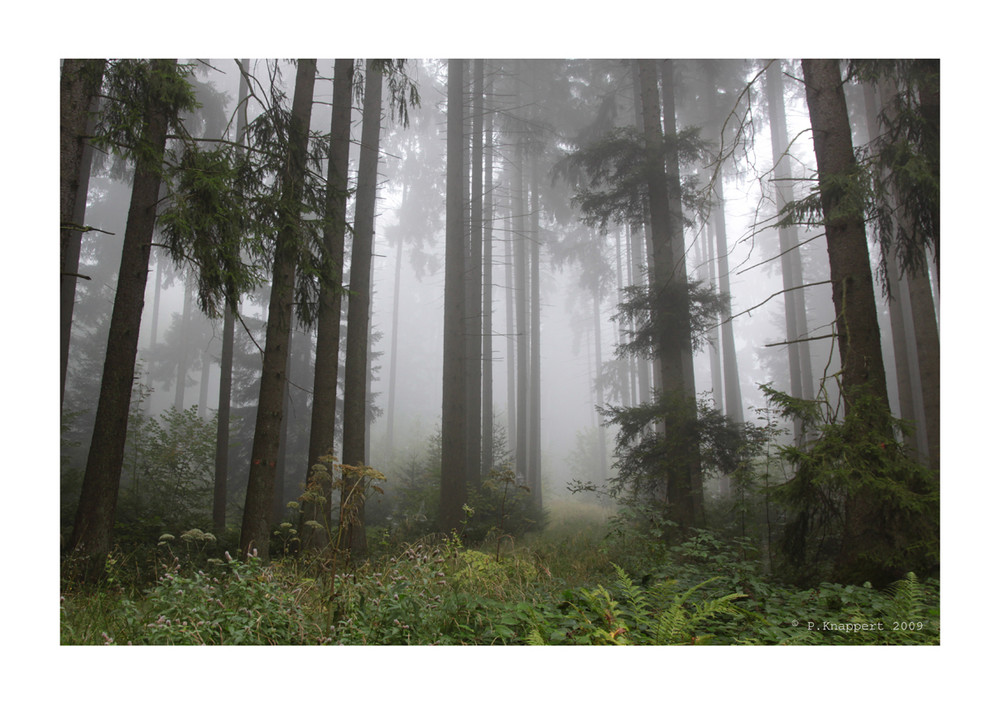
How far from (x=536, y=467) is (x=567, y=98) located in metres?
7.89

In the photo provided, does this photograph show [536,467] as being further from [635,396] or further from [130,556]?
[130,556]

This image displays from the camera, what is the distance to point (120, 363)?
12.4 ft

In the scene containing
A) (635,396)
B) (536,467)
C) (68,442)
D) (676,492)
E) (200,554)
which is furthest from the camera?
(536,467)

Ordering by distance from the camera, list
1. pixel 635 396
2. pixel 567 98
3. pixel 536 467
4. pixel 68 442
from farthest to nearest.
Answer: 1. pixel 536 467
2. pixel 635 396
3. pixel 567 98
4. pixel 68 442

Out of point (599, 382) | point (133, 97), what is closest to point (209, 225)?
point (133, 97)

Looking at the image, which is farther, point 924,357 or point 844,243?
point 844,243

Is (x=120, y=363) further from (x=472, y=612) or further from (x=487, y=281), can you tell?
(x=487, y=281)

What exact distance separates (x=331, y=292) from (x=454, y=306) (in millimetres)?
2852

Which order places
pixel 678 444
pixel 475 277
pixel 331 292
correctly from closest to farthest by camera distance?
pixel 678 444
pixel 331 292
pixel 475 277

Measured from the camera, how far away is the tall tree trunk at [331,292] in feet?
16.1

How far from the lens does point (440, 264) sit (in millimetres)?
11570

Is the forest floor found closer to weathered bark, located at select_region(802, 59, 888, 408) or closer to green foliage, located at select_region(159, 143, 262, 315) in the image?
weathered bark, located at select_region(802, 59, 888, 408)
